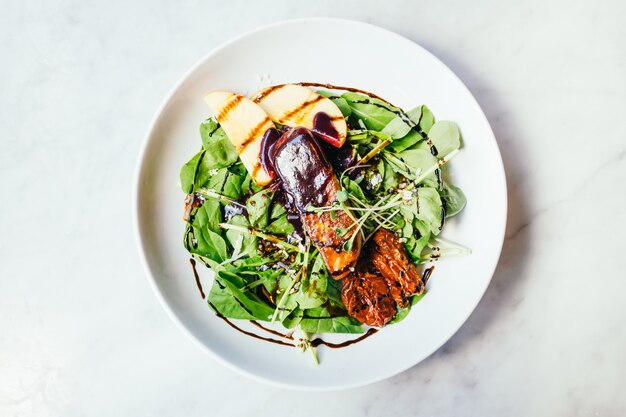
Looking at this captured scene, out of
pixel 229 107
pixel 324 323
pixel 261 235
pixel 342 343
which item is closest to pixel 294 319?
pixel 324 323

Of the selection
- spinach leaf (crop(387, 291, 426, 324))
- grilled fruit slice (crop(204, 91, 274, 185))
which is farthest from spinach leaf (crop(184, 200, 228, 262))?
spinach leaf (crop(387, 291, 426, 324))

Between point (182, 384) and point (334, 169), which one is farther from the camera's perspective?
point (182, 384)

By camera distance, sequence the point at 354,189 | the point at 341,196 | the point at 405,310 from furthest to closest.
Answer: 1. the point at 405,310
2. the point at 354,189
3. the point at 341,196

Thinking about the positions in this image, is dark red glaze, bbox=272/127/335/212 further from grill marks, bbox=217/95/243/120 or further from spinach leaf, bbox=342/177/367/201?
grill marks, bbox=217/95/243/120

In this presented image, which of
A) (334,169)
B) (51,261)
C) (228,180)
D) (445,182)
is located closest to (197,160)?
(228,180)

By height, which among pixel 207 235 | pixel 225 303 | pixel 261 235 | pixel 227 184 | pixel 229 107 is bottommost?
pixel 225 303

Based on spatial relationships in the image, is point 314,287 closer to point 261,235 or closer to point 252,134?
point 261,235

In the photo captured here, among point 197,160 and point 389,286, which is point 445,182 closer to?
point 389,286
